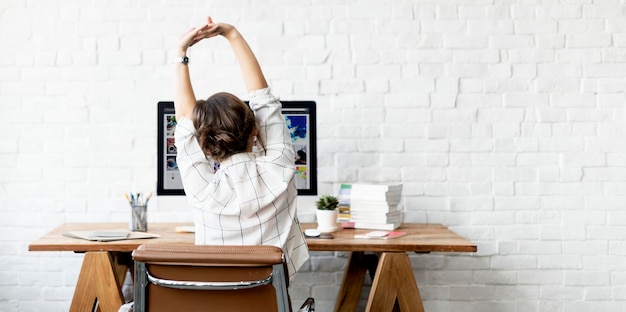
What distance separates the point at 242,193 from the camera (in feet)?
5.82

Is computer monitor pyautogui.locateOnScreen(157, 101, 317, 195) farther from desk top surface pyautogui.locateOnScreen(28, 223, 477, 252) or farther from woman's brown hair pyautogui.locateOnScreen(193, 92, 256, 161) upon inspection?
woman's brown hair pyautogui.locateOnScreen(193, 92, 256, 161)

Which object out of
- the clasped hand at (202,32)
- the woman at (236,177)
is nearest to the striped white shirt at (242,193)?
the woman at (236,177)

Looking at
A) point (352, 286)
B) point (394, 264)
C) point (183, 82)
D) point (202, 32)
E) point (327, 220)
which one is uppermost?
point (202, 32)

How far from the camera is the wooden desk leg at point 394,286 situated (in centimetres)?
229

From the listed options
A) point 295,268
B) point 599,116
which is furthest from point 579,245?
point 295,268

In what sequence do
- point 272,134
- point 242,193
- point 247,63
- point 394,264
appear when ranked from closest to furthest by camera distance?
1. point 242,193
2. point 272,134
3. point 247,63
4. point 394,264

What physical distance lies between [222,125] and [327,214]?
914mm

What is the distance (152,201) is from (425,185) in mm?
1258

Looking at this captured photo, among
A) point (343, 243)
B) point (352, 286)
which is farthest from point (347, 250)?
point (352, 286)

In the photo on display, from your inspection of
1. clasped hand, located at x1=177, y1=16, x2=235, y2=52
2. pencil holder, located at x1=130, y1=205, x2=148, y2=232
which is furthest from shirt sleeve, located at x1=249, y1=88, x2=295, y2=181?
pencil holder, located at x1=130, y1=205, x2=148, y2=232

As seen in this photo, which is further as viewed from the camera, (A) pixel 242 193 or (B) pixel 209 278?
(A) pixel 242 193

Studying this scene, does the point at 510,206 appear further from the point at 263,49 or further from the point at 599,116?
the point at 263,49

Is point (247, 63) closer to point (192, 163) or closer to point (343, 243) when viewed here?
point (192, 163)

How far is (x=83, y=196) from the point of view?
2988 millimetres
